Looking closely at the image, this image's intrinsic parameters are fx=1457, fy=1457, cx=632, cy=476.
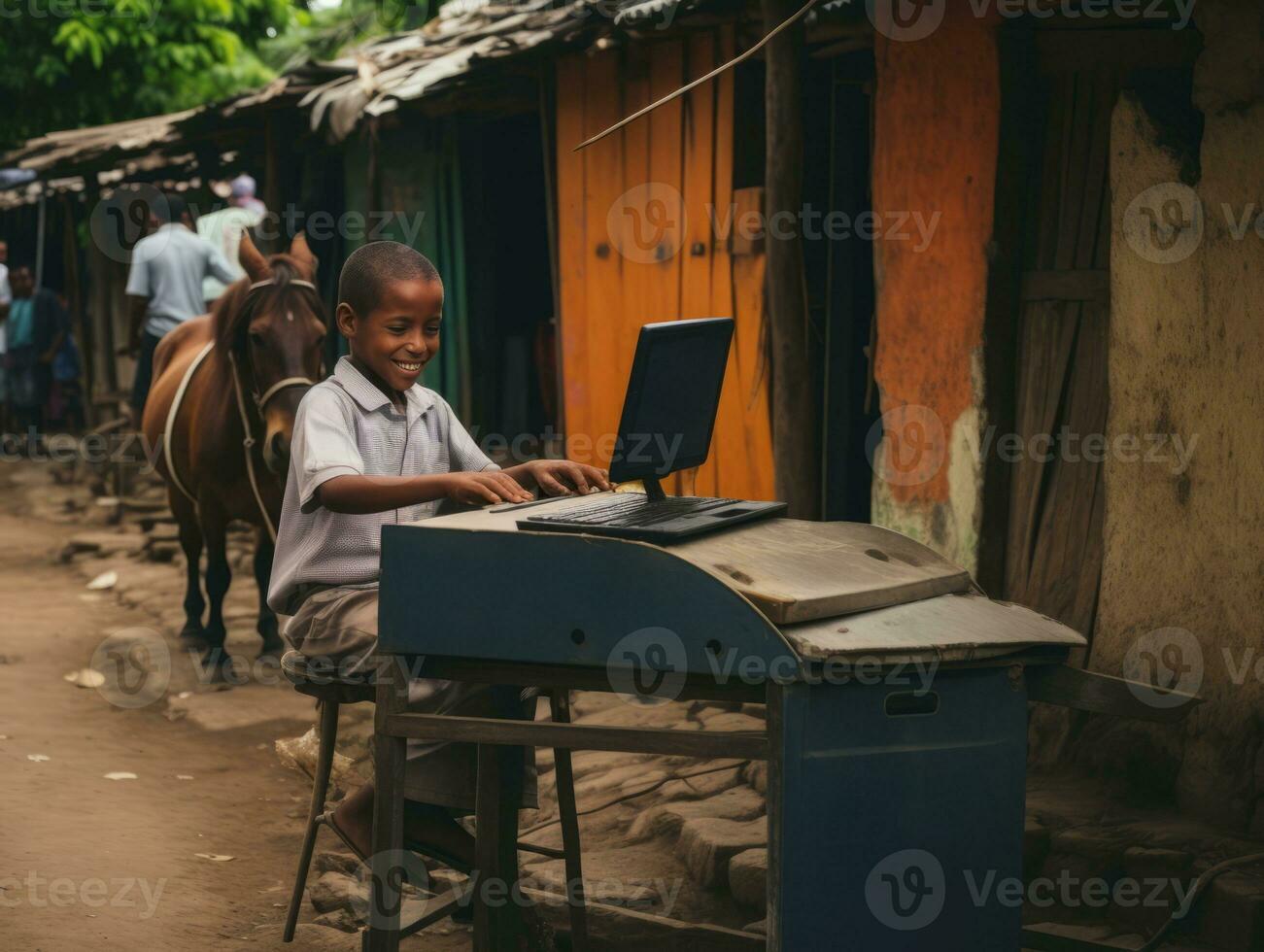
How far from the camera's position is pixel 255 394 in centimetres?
642

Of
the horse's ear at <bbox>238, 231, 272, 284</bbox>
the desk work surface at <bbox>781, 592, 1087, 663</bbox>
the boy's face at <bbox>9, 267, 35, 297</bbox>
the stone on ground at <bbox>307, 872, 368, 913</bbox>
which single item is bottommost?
the stone on ground at <bbox>307, 872, 368, 913</bbox>

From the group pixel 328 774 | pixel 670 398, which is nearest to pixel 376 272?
pixel 670 398

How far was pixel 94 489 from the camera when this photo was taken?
13.6 m

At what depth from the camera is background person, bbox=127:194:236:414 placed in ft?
32.5

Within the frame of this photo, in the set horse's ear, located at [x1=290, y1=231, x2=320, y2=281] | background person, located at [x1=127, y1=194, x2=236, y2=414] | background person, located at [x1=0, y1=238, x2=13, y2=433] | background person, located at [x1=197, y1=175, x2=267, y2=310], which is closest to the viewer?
horse's ear, located at [x1=290, y1=231, x2=320, y2=281]

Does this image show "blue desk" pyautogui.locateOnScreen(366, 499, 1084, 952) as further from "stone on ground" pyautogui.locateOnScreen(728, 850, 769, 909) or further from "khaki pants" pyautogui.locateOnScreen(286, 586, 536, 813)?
"stone on ground" pyautogui.locateOnScreen(728, 850, 769, 909)

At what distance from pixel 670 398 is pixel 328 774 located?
1.50m

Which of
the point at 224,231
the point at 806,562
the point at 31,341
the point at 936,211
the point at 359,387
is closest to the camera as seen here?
the point at 806,562

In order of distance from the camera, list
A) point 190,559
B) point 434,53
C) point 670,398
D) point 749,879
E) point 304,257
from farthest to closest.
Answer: point 434,53, point 190,559, point 304,257, point 749,879, point 670,398

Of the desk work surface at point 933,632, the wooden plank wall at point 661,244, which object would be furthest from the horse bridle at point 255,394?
the desk work surface at point 933,632

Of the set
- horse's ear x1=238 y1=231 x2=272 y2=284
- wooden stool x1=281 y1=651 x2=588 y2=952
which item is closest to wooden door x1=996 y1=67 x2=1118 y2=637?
wooden stool x1=281 y1=651 x2=588 y2=952

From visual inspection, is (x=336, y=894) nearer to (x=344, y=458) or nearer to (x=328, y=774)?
(x=328, y=774)

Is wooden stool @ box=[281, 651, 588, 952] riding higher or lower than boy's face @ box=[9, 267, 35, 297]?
lower

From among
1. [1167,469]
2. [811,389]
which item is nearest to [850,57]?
[811,389]
